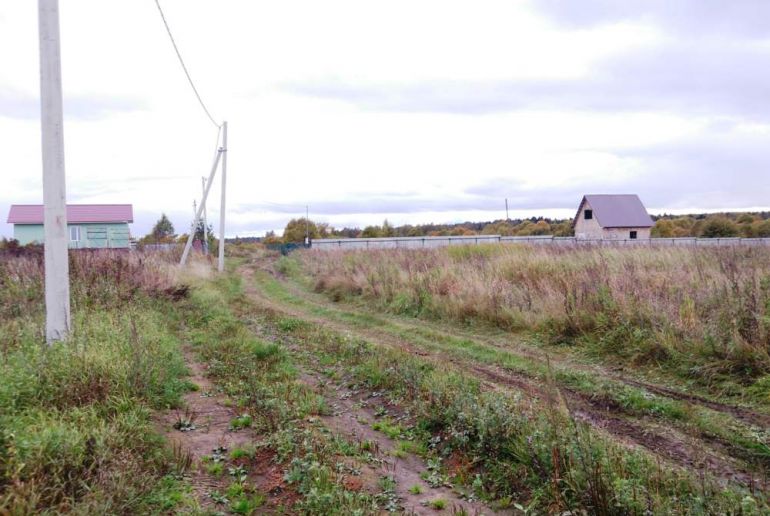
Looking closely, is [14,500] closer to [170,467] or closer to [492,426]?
[170,467]

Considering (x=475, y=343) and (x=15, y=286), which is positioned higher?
(x=15, y=286)

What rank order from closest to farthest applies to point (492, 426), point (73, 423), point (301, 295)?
point (73, 423)
point (492, 426)
point (301, 295)

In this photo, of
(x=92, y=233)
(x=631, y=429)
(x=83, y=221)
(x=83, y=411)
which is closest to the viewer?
(x=83, y=411)

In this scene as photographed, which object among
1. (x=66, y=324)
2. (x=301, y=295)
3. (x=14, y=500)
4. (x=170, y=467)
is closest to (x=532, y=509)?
(x=170, y=467)

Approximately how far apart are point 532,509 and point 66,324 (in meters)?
5.39

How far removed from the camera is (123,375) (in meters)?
5.20

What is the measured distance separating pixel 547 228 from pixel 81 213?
172ft

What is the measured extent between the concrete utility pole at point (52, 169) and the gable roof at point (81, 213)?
41279 millimetres

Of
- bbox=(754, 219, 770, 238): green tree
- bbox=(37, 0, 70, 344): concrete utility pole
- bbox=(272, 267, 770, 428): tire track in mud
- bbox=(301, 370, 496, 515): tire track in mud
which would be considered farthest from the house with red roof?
bbox=(754, 219, 770, 238): green tree

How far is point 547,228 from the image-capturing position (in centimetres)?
6806

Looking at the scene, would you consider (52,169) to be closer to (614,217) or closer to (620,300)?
(620,300)

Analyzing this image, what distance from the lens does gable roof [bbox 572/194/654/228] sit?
148ft

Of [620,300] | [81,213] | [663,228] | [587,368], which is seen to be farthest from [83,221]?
[663,228]

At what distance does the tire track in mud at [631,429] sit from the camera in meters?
4.18
